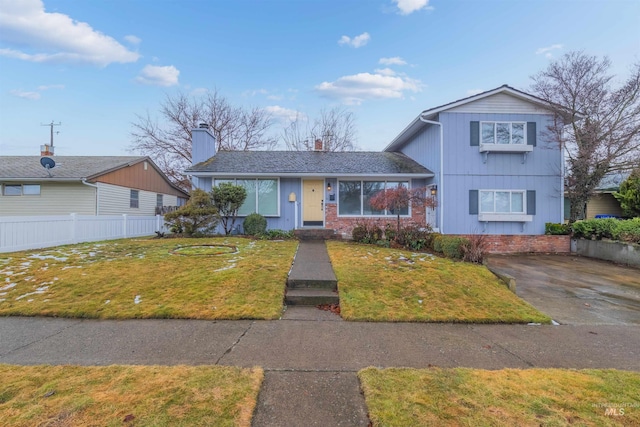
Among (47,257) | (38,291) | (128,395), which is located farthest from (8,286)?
(128,395)

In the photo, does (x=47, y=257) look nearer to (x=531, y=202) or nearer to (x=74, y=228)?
(x=74, y=228)

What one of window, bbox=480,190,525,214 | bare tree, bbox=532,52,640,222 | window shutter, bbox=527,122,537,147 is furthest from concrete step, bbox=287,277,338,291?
bare tree, bbox=532,52,640,222

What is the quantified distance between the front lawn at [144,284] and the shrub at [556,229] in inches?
422

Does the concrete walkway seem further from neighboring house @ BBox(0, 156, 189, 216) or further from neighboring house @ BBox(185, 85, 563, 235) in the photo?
neighboring house @ BBox(0, 156, 189, 216)

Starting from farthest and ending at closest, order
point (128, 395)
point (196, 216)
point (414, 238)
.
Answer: point (196, 216)
point (414, 238)
point (128, 395)

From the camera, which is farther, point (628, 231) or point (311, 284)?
point (628, 231)

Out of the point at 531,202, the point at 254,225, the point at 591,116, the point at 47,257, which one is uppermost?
the point at 591,116

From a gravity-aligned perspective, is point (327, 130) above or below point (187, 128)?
above

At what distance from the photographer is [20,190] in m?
13.8

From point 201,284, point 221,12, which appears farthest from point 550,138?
point 221,12

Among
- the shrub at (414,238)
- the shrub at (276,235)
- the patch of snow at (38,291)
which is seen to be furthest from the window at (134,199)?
the shrub at (414,238)

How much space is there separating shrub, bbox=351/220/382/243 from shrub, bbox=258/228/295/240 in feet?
8.55

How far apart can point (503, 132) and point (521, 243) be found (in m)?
4.56

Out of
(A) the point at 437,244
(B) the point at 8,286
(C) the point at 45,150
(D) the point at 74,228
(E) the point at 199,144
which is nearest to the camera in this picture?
(B) the point at 8,286
